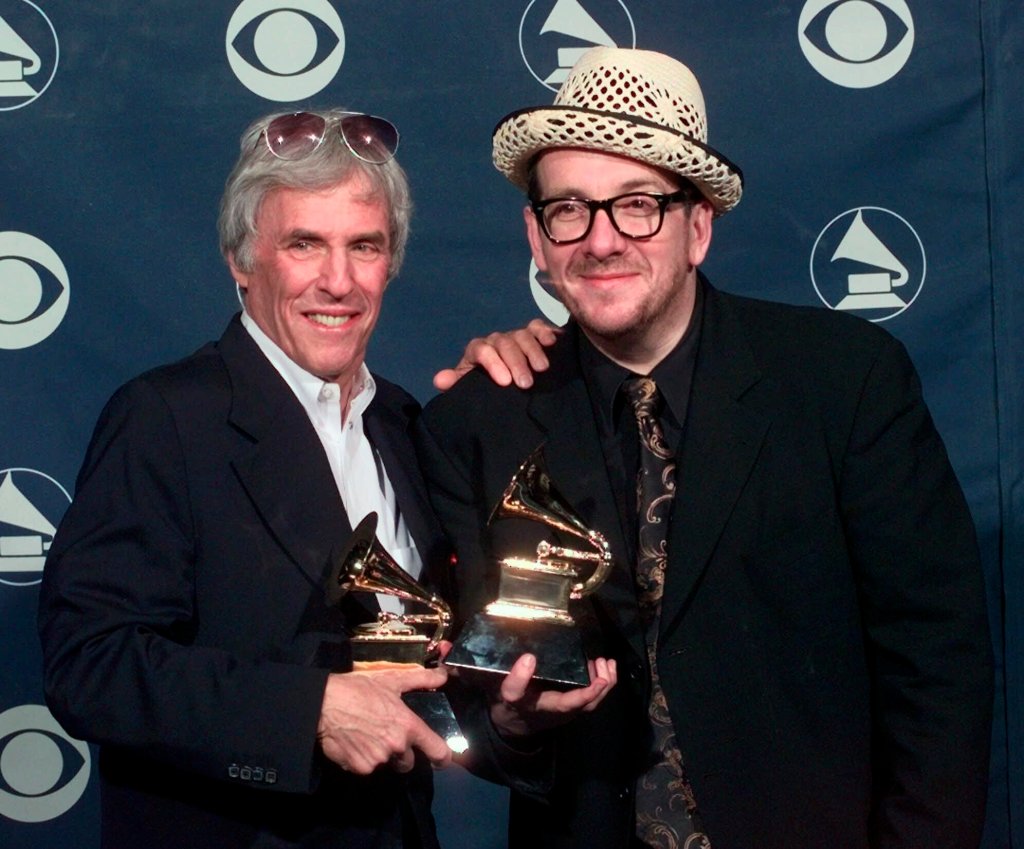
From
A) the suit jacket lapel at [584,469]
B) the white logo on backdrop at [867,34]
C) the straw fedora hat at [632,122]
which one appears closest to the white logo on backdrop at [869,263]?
the white logo on backdrop at [867,34]

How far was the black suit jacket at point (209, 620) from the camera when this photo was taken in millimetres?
2285

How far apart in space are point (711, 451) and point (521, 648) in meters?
0.53

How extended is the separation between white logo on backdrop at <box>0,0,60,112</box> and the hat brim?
161 centimetres

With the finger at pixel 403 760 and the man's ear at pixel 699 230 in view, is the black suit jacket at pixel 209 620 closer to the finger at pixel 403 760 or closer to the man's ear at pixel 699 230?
the finger at pixel 403 760

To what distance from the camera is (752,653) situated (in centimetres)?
260

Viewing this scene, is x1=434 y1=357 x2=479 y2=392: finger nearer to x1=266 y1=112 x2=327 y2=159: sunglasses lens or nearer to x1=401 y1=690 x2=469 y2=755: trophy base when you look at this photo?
x1=266 y1=112 x2=327 y2=159: sunglasses lens

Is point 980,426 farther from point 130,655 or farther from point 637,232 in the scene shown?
point 130,655

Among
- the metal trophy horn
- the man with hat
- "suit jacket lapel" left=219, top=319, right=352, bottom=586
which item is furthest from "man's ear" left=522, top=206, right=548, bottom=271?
"suit jacket lapel" left=219, top=319, right=352, bottom=586

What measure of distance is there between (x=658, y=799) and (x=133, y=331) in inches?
77.2

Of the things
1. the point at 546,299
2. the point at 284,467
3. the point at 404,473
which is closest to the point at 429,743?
the point at 284,467

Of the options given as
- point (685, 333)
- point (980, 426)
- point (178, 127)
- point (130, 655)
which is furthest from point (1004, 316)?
point (130, 655)

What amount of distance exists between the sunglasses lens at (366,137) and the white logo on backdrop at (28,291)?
1424mm

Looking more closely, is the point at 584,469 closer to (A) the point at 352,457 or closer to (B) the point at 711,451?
(B) the point at 711,451

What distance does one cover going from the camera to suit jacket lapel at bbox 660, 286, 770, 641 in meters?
2.55
